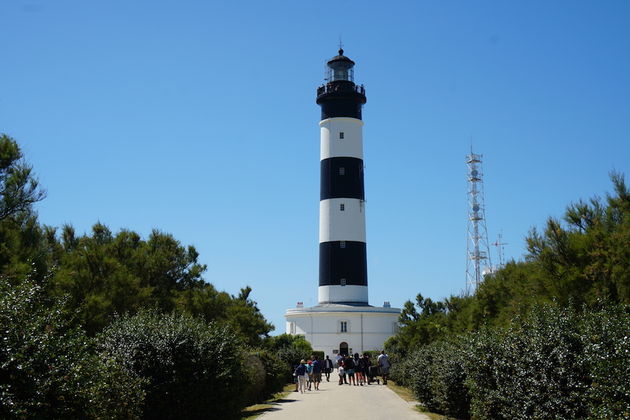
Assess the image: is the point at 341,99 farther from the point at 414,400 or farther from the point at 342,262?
the point at 414,400

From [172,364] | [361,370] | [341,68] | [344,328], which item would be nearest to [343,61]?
[341,68]

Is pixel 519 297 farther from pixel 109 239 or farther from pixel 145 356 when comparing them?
pixel 109 239

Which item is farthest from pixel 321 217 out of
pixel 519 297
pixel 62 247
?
pixel 519 297

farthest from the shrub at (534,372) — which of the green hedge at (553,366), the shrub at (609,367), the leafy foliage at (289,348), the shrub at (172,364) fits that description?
the leafy foliage at (289,348)

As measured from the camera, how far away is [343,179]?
157 feet

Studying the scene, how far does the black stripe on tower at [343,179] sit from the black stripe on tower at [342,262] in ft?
11.9

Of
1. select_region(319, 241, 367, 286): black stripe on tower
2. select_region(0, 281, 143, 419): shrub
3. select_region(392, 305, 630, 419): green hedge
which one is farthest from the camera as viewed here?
select_region(319, 241, 367, 286): black stripe on tower

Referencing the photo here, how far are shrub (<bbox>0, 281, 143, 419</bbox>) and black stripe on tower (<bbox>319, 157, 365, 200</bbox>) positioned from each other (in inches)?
1535

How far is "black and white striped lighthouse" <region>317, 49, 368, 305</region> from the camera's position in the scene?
47.3 meters

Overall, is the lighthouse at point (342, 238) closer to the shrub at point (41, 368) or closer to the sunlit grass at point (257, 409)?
the sunlit grass at point (257, 409)

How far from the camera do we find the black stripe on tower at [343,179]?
47.6 metres

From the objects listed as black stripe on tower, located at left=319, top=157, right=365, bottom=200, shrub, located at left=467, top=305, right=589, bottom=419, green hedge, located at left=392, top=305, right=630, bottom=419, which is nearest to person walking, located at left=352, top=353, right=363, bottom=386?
green hedge, located at left=392, top=305, right=630, bottom=419

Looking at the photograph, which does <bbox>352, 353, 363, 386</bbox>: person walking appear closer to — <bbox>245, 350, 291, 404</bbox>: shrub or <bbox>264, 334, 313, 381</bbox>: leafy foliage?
<bbox>264, 334, 313, 381</bbox>: leafy foliage

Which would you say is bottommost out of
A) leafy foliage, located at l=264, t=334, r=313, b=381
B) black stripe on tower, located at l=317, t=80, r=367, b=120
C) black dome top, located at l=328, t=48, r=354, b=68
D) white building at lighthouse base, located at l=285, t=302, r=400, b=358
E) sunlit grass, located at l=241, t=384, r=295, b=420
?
sunlit grass, located at l=241, t=384, r=295, b=420
